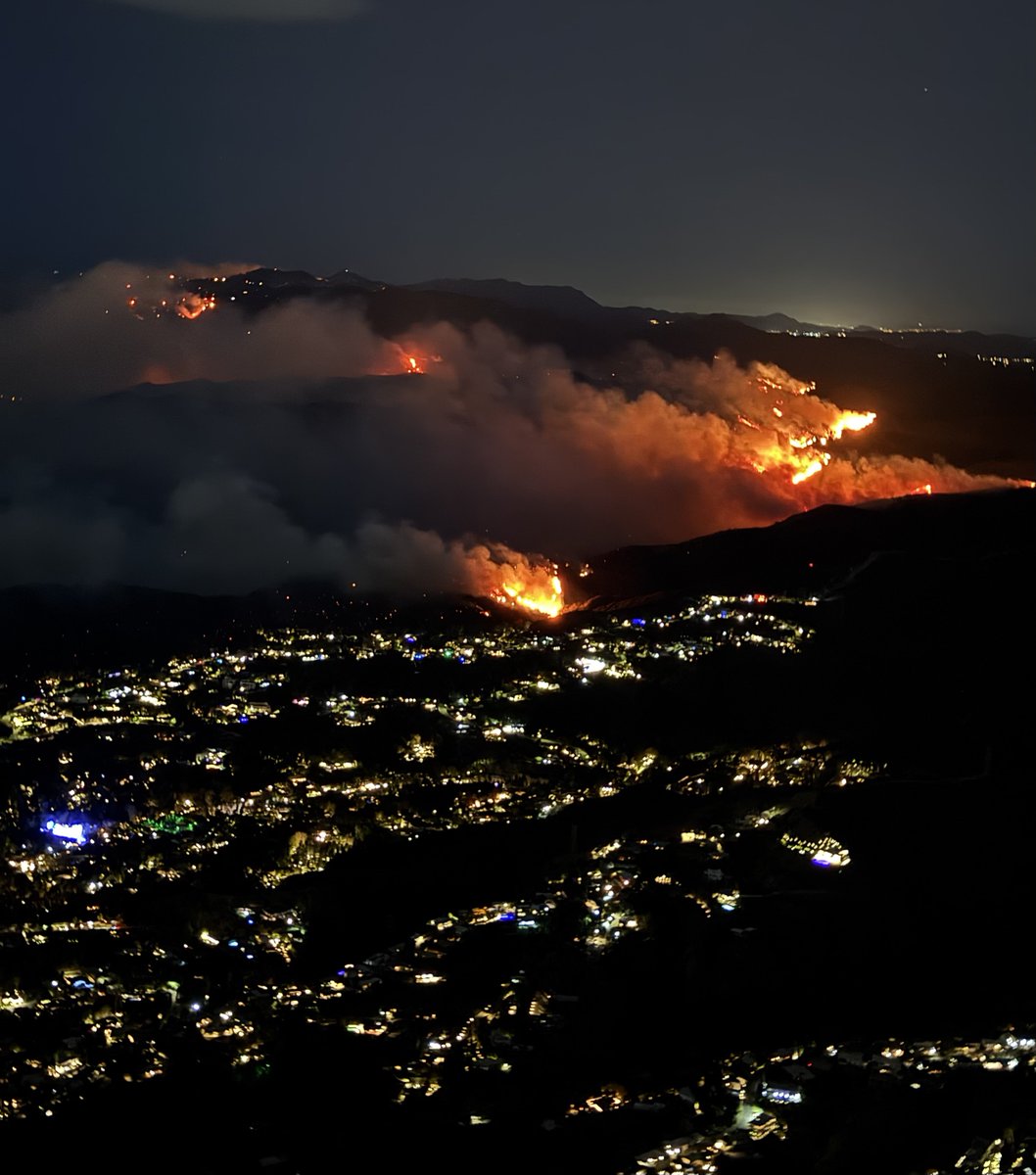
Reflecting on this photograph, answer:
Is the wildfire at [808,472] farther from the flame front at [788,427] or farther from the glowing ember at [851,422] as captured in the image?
the glowing ember at [851,422]

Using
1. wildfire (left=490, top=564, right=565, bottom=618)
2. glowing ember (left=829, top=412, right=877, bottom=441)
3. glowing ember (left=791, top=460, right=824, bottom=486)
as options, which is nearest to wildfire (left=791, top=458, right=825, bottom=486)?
glowing ember (left=791, top=460, right=824, bottom=486)

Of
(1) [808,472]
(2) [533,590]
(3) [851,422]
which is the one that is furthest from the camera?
(3) [851,422]

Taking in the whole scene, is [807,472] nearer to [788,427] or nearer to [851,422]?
[788,427]

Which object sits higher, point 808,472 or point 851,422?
point 851,422

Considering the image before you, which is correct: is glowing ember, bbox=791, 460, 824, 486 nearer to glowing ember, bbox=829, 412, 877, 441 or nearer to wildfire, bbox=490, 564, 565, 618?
glowing ember, bbox=829, 412, 877, 441

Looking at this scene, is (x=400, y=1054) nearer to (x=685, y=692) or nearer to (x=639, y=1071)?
(x=639, y=1071)

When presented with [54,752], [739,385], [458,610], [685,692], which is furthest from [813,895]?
[739,385]

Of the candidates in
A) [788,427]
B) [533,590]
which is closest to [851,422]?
[788,427]

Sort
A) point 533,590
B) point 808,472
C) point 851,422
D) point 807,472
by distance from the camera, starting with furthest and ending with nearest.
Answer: point 851,422
point 808,472
point 807,472
point 533,590

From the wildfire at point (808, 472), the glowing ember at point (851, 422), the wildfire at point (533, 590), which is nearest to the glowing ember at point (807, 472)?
the wildfire at point (808, 472)

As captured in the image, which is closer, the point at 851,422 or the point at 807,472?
the point at 807,472
